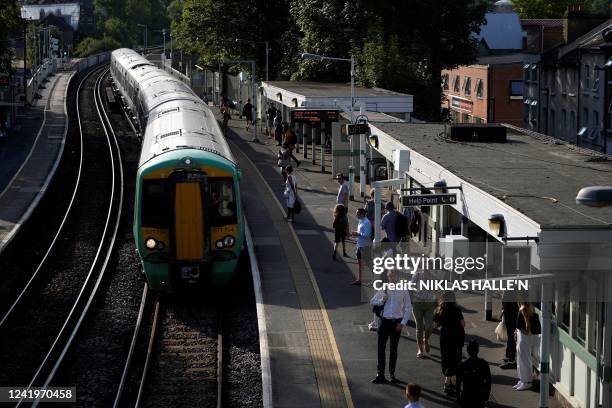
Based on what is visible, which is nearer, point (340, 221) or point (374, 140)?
point (340, 221)

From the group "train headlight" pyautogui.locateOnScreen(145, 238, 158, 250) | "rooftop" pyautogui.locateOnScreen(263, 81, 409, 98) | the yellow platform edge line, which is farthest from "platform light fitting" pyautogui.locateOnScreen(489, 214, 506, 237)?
"rooftop" pyautogui.locateOnScreen(263, 81, 409, 98)

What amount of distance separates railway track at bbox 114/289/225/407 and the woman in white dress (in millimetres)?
6537

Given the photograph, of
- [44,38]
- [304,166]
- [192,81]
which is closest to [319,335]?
[304,166]

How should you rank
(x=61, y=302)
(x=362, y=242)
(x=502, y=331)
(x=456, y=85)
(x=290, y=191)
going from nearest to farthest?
(x=502, y=331)
(x=362, y=242)
(x=61, y=302)
(x=290, y=191)
(x=456, y=85)

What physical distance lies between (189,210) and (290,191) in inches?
308

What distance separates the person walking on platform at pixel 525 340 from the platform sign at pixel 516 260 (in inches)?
30.6

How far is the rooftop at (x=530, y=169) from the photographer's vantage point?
592 inches

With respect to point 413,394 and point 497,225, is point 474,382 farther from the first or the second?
point 497,225

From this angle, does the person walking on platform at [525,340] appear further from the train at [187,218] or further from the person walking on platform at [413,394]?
the train at [187,218]

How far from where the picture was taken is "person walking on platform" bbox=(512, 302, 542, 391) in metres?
14.8

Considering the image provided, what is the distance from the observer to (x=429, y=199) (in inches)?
691

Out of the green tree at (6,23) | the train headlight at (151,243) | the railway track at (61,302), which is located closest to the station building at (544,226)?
the train headlight at (151,243)

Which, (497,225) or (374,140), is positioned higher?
(374,140)

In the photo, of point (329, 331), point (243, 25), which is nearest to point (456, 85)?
point (243, 25)
